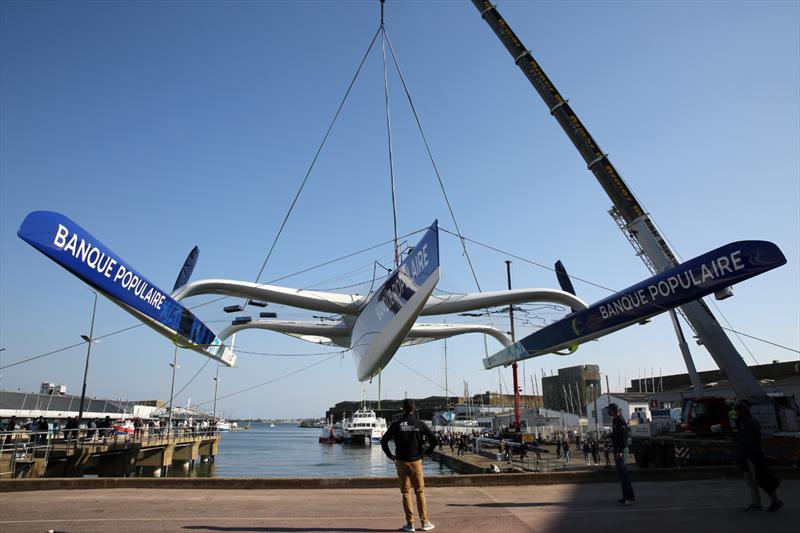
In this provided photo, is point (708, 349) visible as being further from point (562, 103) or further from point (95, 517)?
point (95, 517)

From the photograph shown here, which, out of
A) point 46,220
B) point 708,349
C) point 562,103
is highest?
point 562,103

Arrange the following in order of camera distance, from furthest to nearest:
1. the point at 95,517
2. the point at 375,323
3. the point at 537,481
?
the point at 375,323 → the point at 537,481 → the point at 95,517

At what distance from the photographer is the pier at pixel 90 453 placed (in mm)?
14277

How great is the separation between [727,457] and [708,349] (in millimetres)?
3114

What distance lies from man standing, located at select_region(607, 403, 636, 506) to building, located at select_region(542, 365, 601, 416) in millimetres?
64835

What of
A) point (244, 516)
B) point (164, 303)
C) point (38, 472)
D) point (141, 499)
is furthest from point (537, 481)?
point (38, 472)

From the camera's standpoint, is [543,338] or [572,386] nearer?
[543,338]

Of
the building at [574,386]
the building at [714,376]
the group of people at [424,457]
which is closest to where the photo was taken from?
the group of people at [424,457]

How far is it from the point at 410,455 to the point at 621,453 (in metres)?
2.87

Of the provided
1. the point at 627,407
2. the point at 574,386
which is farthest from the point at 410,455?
the point at 574,386

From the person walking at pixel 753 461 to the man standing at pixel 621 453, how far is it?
1124 millimetres

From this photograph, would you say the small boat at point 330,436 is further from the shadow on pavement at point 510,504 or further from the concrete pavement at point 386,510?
the shadow on pavement at point 510,504

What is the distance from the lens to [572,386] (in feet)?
239

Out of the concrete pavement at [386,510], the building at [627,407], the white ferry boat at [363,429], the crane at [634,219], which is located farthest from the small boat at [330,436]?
the concrete pavement at [386,510]
